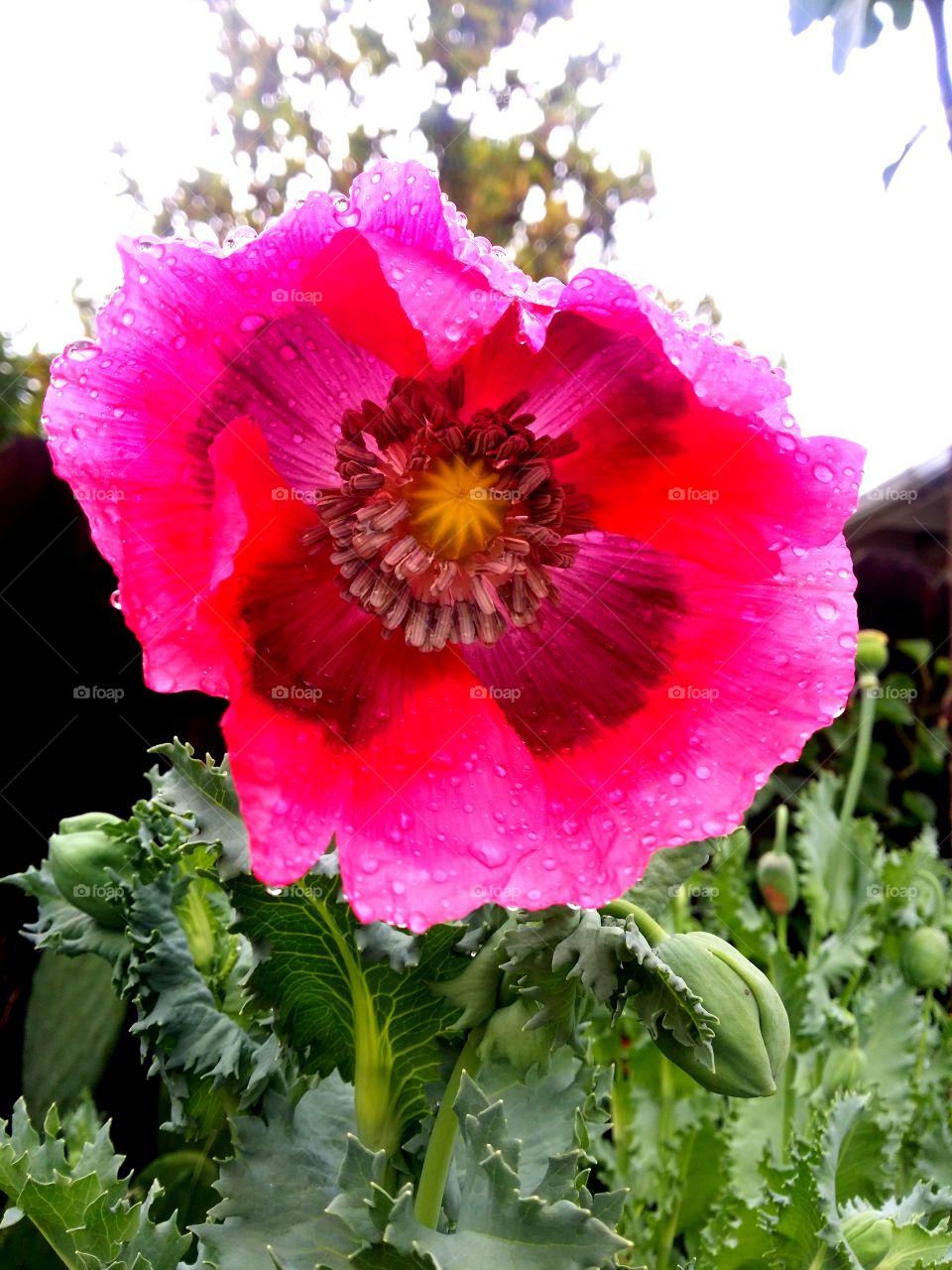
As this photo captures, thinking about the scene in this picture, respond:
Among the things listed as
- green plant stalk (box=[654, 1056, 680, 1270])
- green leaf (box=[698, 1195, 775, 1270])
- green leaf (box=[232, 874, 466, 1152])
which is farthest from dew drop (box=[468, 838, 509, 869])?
green plant stalk (box=[654, 1056, 680, 1270])

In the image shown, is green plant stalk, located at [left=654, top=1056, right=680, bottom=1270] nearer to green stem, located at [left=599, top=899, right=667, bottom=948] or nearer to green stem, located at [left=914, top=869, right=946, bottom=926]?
green stem, located at [left=914, top=869, right=946, bottom=926]

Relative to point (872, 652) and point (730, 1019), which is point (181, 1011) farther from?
point (872, 652)

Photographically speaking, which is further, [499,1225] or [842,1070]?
[842,1070]

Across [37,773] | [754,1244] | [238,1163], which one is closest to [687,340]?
[238,1163]

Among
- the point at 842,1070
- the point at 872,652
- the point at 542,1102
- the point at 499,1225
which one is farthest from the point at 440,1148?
the point at 872,652

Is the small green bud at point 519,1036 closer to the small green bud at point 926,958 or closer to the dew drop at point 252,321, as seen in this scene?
the dew drop at point 252,321

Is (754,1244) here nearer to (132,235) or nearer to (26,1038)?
(26,1038)
